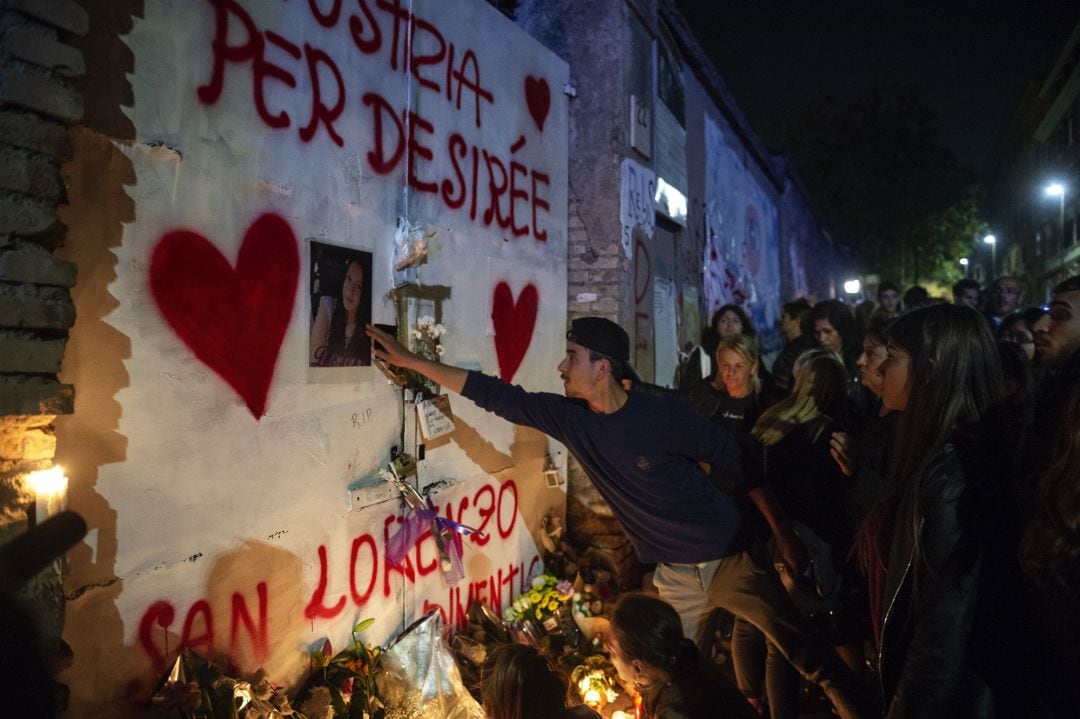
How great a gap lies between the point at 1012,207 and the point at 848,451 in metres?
48.3

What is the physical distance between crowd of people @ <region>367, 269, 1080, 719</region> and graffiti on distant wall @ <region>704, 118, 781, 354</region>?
4352 millimetres

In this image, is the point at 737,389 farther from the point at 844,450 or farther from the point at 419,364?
the point at 419,364

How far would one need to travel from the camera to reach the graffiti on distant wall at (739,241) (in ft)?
30.0

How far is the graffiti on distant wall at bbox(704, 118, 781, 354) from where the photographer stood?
30.0 ft

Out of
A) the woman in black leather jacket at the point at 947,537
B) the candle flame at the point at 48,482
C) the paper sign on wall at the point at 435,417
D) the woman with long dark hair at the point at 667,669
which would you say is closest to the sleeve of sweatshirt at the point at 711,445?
the woman with long dark hair at the point at 667,669

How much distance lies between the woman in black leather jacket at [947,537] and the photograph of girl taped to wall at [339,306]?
7.62 ft

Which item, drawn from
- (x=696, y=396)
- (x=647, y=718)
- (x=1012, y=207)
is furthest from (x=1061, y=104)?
(x=647, y=718)

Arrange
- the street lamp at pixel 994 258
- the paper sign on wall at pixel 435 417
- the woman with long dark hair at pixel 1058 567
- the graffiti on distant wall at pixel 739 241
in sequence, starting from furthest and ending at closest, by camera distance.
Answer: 1. the street lamp at pixel 994 258
2. the graffiti on distant wall at pixel 739 241
3. the paper sign on wall at pixel 435 417
4. the woman with long dark hair at pixel 1058 567

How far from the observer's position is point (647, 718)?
104 inches

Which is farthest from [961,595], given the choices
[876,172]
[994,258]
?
[994,258]

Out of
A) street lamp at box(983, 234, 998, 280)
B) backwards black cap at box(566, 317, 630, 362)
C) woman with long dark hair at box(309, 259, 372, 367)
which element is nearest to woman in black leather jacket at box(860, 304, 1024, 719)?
backwards black cap at box(566, 317, 630, 362)

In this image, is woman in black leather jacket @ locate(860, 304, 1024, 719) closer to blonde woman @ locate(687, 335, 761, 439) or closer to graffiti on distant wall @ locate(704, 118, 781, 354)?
blonde woman @ locate(687, 335, 761, 439)

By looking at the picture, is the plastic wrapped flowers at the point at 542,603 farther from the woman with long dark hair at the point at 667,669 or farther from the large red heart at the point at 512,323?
the woman with long dark hair at the point at 667,669

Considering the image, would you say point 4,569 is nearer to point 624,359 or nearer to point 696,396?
point 624,359
